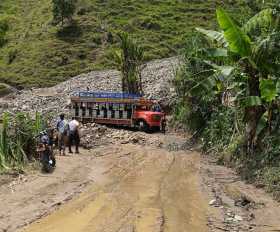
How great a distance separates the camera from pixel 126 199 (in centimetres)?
1411

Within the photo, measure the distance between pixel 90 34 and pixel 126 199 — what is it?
61887mm

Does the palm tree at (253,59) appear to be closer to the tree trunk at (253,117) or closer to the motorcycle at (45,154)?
the tree trunk at (253,117)

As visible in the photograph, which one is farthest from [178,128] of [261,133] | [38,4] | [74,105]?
[38,4]

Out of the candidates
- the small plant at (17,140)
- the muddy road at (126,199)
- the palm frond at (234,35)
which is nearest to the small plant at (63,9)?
the muddy road at (126,199)

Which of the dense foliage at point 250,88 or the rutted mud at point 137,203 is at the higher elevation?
the dense foliage at point 250,88

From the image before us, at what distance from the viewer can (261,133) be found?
61.8 ft

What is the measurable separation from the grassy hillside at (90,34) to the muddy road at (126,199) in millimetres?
42738

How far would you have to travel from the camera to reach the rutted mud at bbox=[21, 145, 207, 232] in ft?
37.8

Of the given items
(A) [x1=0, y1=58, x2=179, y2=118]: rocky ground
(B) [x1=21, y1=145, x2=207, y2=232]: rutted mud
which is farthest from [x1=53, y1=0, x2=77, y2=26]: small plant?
(B) [x1=21, y1=145, x2=207, y2=232]: rutted mud

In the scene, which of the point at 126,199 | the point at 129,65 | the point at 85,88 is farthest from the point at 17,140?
the point at 85,88

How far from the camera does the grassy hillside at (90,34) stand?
218 ft

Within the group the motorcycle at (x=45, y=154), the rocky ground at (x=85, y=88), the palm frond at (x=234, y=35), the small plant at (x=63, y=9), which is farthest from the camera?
the small plant at (x=63, y=9)

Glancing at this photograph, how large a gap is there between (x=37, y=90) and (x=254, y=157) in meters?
41.5

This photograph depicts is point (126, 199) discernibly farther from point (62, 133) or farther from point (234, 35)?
point (62, 133)
